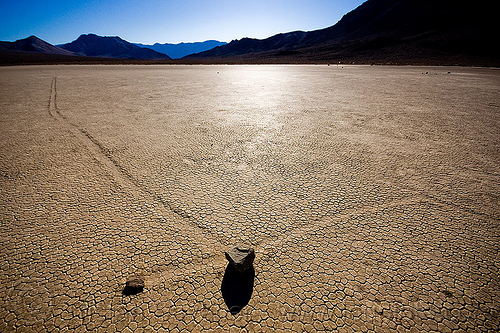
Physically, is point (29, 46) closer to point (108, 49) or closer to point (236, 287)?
point (108, 49)

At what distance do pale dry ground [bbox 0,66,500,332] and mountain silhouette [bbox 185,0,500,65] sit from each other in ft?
102

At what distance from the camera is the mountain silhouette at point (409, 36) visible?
33.7 meters

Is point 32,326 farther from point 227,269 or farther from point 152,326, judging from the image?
point 227,269

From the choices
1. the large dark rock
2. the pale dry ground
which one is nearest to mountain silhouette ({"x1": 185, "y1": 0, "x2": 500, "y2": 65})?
the pale dry ground

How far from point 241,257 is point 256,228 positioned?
34cm

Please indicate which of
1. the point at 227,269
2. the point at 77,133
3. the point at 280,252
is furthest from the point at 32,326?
the point at 77,133

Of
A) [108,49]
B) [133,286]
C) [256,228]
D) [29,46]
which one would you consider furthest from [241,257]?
[108,49]

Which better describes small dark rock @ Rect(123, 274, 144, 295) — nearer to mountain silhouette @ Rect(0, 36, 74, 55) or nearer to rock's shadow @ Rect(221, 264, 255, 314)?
rock's shadow @ Rect(221, 264, 255, 314)

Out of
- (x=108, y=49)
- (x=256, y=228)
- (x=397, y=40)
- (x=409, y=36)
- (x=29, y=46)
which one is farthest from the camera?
(x=108, y=49)

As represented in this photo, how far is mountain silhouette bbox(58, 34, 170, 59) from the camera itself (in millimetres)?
167250

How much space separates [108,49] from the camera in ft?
580

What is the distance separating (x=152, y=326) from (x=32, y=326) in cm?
50

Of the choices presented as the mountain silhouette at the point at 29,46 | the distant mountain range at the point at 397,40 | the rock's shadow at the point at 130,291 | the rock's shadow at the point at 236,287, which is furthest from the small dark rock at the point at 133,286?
the mountain silhouette at the point at 29,46

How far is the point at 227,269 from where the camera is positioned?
119 centimetres
